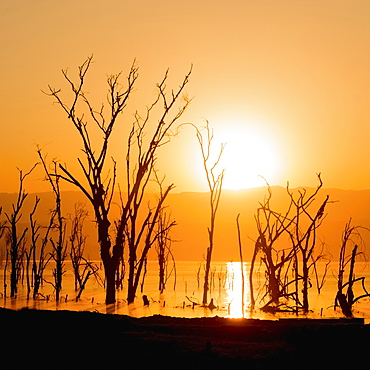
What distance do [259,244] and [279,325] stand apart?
11.6 m

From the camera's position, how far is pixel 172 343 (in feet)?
24.5

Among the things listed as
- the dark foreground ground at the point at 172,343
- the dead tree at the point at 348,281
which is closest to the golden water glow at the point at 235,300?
the dead tree at the point at 348,281

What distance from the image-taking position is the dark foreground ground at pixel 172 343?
6883 millimetres

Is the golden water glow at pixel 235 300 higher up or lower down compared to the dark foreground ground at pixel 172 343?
lower down

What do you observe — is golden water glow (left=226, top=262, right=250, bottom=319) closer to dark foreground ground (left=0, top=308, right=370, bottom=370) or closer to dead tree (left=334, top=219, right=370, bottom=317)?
dead tree (left=334, top=219, right=370, bottom=317)

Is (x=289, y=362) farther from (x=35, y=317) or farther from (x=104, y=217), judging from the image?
(x=104, y=217)

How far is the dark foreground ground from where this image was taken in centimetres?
688

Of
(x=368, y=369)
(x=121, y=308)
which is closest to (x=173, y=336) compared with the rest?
(x=368, y=369)

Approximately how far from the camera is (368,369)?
6.85 meters

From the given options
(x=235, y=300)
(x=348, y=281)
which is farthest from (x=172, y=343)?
(x=235, y=300)

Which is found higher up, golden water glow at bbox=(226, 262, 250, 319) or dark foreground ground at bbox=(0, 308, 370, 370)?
dark foreground ground at bbox=(0, 308, 370, 370)

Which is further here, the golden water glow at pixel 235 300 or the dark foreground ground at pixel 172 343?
the golden water glow at pixel 235 300

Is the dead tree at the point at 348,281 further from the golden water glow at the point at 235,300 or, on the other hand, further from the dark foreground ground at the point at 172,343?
the dark foreground ground at the point at 172,343

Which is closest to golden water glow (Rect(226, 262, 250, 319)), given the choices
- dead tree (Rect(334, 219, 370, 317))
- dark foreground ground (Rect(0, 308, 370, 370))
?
dead tree (Rect(334, 219, 370, 317))
